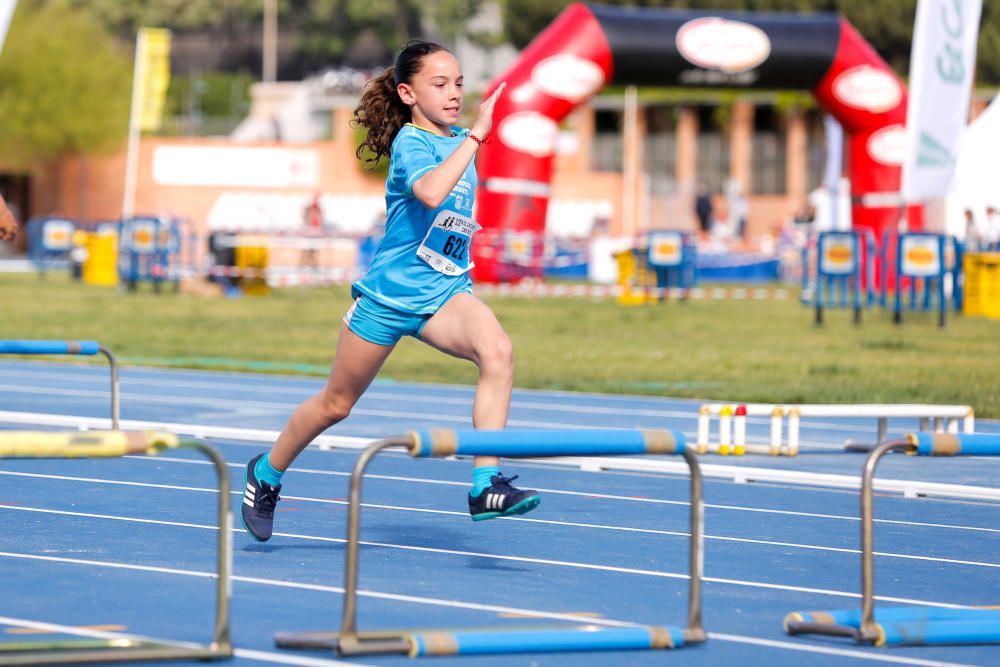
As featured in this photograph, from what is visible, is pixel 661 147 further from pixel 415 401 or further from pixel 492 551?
pixel 492 551

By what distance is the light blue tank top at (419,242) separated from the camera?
6.80m

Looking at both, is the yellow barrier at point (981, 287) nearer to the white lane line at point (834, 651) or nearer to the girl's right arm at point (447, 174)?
the girl's right arm at point (447, 174)

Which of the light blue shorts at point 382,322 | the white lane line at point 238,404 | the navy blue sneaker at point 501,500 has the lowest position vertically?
the navy blue sneaker at point 501,500

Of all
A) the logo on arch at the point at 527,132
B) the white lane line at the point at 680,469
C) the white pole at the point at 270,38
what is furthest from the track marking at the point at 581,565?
the white pole at the point at 270,38

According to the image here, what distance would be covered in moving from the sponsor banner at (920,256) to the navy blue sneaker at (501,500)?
18.7 m

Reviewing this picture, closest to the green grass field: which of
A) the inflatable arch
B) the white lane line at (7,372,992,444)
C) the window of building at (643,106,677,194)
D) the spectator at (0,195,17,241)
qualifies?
the white lane line at (7,372,992,444)

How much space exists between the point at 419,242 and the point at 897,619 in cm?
224

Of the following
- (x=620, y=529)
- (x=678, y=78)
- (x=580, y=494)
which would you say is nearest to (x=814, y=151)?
(x=678, y=78)

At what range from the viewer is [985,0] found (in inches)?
2469

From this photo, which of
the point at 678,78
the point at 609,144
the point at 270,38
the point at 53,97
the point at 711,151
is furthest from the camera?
the point at 270,38

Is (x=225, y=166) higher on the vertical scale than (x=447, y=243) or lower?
higher

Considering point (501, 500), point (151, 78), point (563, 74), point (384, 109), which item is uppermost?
point (151, 78)

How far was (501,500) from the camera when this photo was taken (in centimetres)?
646

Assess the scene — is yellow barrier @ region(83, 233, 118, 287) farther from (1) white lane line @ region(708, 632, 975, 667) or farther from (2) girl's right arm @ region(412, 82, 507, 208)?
(1) white lane line @ region(708, 632, 975, 667)
